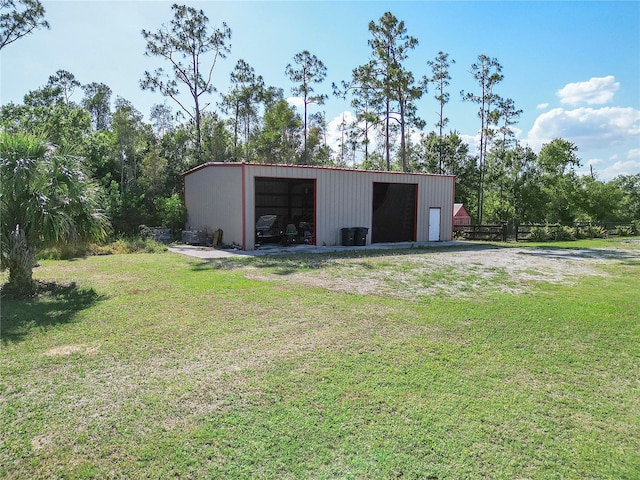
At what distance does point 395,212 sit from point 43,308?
1377cm

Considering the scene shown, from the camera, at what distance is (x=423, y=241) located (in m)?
17.0

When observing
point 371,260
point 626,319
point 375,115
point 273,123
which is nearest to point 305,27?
point 371,260

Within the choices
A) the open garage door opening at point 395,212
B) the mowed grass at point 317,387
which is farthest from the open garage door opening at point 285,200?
the mowed grass at point 317,387

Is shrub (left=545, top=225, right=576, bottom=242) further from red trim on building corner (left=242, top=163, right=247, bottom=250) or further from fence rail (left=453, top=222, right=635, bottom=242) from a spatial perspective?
red trim on building corner (left=242, top=163, right=247, bottom=250)

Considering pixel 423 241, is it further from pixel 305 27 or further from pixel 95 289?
→ pixel 95 289

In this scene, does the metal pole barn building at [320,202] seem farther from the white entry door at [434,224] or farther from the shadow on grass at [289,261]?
the shadow on grass at [289,261]

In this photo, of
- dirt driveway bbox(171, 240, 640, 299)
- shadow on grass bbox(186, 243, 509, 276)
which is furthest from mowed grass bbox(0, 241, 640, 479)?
shadow on grass bbox(186, 243, 509, 276)

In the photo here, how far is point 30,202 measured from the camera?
5824 mm

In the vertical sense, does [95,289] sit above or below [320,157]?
below

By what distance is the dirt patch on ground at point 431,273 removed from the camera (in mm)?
6785

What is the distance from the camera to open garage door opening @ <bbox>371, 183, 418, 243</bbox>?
16.6 m

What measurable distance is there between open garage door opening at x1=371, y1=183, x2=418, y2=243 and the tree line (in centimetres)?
839

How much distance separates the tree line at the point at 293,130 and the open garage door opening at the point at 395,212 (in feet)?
27.5

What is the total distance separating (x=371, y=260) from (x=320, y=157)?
1039 inches
